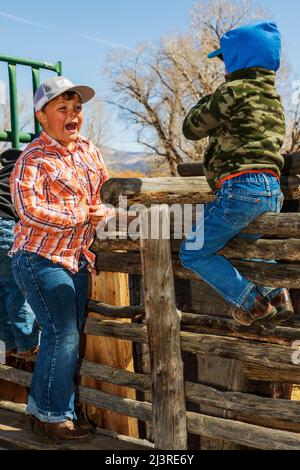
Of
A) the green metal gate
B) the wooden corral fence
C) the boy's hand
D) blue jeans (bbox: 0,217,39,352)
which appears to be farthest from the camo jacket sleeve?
the green metal gate

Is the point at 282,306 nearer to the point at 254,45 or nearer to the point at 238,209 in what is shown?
the point at 238,209

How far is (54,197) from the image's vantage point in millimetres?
3533

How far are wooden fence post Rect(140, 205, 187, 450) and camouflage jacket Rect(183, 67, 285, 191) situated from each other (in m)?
0.53

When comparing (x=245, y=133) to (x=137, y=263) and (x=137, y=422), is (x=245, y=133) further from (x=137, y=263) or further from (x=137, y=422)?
(x=137, y=422)

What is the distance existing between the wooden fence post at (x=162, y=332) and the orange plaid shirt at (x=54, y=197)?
433 millimetres

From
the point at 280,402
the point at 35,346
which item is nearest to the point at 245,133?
the point at 280,402

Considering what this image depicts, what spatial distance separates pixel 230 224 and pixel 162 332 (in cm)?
83

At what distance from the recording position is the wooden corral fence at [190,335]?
3.34 metres

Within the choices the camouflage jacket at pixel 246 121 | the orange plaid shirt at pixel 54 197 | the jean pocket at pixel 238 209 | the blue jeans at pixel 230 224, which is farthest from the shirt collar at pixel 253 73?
the orange plaid shirt at pixel 54 197

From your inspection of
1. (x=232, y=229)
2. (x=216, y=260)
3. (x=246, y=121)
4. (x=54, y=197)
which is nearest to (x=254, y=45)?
(x=246, y=121)

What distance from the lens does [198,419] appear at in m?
3.56

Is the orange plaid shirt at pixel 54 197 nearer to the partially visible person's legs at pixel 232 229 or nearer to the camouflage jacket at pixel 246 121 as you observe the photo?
the partially visible person's legs at pixel 232 229

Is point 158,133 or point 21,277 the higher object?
point 158,133
